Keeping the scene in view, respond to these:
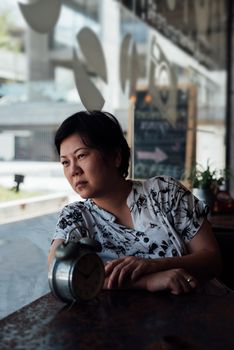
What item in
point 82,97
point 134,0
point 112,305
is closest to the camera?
point 112,305

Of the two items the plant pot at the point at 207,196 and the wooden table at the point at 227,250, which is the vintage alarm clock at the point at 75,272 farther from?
the plant pot at the point at 207,196

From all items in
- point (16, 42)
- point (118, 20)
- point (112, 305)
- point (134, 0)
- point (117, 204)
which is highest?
point (134, 0)

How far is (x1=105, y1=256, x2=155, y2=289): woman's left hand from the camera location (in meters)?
1.27

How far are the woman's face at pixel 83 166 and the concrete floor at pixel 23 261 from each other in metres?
0.59

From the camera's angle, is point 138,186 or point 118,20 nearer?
point 138,186

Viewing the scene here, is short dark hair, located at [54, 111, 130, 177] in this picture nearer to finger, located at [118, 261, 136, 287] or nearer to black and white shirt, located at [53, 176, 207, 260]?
black and white shirt, located at [53, 176, 207, 260]

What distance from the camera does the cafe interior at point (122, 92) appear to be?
121 cm

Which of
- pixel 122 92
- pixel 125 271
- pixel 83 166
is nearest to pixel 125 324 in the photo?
pixel 125 271

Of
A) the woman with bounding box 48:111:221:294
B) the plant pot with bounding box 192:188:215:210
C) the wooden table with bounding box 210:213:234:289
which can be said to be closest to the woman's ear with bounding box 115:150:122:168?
the woman with bounding box 48:111:221:294

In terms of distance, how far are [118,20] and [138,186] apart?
1.92 m

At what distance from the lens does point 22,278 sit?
6.66ft

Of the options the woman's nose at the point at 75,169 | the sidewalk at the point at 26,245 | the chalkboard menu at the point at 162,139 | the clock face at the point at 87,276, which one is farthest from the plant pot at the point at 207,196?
the clock face at the point at 87,276

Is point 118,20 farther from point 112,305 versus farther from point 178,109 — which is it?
point 112,305

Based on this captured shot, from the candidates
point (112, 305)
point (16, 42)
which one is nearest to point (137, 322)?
point (112, 305)
